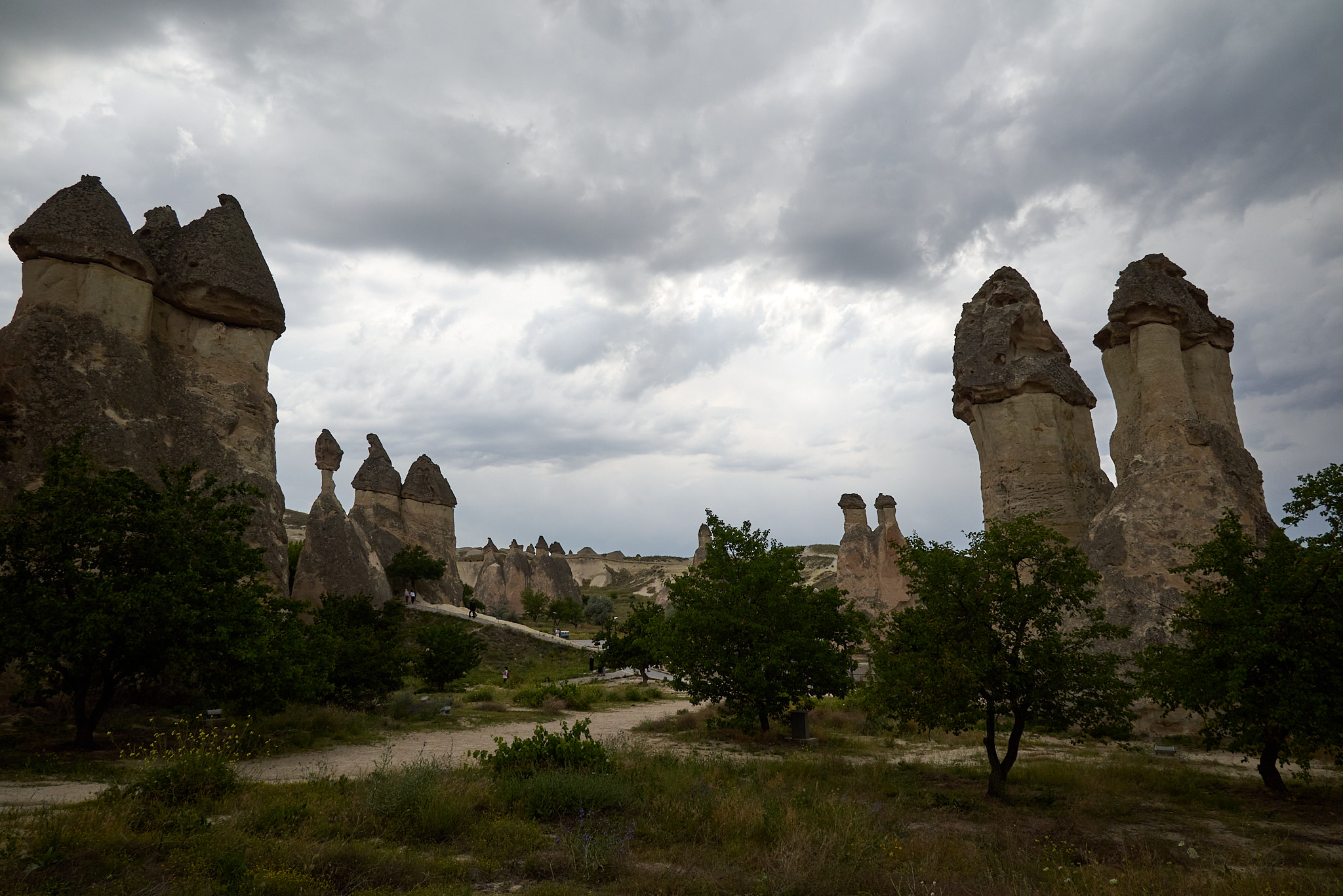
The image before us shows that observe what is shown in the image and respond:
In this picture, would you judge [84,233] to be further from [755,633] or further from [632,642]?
[632,642]

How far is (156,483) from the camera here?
1664cm

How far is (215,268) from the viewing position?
63.9 feet

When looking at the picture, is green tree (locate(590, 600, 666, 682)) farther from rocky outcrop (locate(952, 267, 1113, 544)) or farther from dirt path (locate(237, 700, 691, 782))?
rocky outcrop (locate(952, 267, 1113, 544))

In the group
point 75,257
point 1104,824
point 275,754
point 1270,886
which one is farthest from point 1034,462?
point 75,257

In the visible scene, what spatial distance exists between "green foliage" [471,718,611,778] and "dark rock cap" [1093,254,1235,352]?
1811 cm

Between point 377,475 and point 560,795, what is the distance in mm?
41462

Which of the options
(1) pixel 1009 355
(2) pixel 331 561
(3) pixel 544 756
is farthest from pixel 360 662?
(1) pixel 1009 355

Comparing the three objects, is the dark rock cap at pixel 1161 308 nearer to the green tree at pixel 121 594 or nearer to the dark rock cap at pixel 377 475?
the green tree at pixel 121 594

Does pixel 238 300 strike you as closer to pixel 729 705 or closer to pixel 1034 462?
pixel 729 705

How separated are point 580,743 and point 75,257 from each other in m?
16.5

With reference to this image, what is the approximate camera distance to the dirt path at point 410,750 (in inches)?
406

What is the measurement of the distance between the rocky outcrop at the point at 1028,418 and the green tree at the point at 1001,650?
10.9m

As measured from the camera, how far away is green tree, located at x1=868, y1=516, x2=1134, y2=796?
9.64 m

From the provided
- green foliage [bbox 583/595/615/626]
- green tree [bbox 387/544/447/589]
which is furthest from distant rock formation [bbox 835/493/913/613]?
green foliage [bbox 583/595/615/626]
